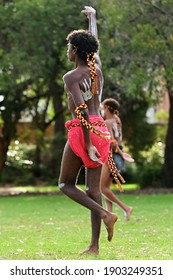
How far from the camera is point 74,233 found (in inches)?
437

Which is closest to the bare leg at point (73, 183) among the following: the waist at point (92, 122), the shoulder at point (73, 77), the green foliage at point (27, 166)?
the waist at point (92, 122)

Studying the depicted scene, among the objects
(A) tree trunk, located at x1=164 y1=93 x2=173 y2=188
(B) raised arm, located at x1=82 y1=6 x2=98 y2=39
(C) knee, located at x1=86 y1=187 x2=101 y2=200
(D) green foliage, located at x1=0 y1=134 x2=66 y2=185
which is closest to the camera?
(C) knee, located at x1=86 y1=187 x2=101 y2=200

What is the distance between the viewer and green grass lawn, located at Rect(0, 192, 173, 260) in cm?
840

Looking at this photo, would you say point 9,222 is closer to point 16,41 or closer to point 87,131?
point 87,131

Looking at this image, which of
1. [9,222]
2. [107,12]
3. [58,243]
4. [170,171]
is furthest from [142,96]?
[58,243]

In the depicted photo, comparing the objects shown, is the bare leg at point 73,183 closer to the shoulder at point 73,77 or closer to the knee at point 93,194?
the knee at point 93,194

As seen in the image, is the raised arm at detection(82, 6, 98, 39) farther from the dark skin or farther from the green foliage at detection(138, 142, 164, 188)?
the green foliage at detection(138, 142, 164, 188)

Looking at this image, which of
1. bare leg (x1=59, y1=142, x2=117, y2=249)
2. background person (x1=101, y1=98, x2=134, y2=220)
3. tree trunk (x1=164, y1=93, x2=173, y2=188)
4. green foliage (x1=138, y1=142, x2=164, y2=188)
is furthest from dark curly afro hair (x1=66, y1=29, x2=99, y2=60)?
green foliage (x1=138, y1=142, x2=164, y2=188)

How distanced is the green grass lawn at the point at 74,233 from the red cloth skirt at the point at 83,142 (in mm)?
969

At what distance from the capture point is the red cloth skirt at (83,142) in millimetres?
8172

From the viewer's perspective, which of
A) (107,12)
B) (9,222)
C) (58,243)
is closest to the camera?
(58,243)

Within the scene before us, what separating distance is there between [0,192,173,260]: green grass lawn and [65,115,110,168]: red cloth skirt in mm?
969

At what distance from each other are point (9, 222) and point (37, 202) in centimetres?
648

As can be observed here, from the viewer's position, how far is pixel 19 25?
21656 mm
